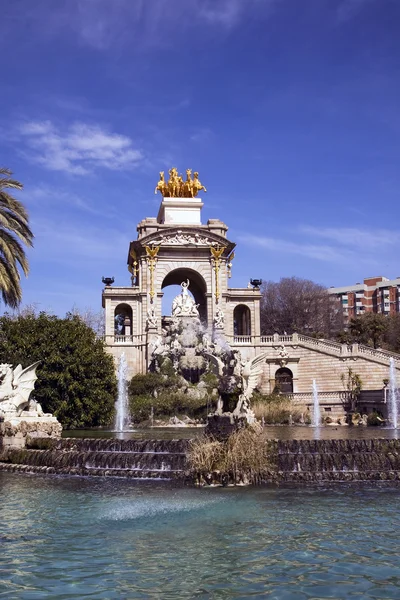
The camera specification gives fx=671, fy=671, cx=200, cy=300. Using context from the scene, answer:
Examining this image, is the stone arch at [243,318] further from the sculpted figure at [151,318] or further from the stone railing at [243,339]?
the sculpted figure at [151,318]

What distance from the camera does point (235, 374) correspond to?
17141 millimetres

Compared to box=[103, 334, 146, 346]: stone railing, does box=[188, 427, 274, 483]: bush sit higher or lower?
lower

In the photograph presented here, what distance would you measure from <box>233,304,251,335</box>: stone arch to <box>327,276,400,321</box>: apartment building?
51823mm

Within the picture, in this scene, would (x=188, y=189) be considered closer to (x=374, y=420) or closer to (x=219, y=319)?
(x=219, y=319)

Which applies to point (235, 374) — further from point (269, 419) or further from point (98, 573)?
point (269, 419)

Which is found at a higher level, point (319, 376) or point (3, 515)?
point (319, 376)

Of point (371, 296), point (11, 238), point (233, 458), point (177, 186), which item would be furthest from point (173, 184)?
point (371, 296)

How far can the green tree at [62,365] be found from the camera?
99.1 feet

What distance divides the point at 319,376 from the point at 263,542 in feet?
132

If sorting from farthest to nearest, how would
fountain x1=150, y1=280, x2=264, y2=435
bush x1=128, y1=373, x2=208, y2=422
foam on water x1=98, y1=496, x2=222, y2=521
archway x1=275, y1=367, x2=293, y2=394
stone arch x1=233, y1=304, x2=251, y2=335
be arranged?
1. stone arch x1=233, y1=304, x2=251, y2=335
2. archway x1=275, y1=367, x2=293, y2=394
3. fountain x1=150, y1=280, x2=264, y2=435
4. bush x1=128, y1=373, x2=208, y2=422
5. foam on water x1=98, y1=496, x2=222, y2=521

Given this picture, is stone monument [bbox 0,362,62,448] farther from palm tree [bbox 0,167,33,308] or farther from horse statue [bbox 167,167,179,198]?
horse statue [bbox 167,167,179,198]

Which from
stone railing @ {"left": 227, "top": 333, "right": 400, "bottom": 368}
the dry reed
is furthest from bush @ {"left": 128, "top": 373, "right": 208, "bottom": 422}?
stone railing @ {"left": 227, "top": 333, "right": 400, "bottom": 368}

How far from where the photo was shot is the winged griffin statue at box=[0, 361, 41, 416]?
20.6m

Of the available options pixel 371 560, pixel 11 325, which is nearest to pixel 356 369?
pixel 11 325
